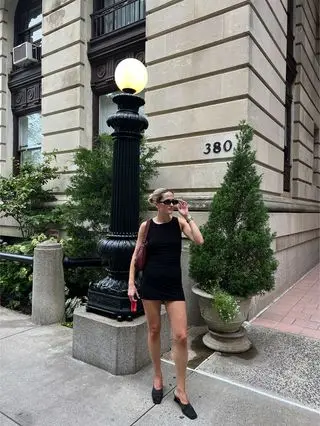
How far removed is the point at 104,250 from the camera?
14.1 ft

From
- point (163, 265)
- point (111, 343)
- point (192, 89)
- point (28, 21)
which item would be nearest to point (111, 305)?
point (111, 343)

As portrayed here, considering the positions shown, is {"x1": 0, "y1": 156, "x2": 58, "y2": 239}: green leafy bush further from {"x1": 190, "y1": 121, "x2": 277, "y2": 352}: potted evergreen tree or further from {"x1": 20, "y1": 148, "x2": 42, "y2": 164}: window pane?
{"x1": 190, "y1": 121, "x2": 277, "y2": 352}: potted evergreen tree

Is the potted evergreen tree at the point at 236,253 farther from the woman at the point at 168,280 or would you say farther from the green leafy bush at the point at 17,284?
the green leafy bush at the point at 17,284

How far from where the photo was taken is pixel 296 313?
633 centimetres

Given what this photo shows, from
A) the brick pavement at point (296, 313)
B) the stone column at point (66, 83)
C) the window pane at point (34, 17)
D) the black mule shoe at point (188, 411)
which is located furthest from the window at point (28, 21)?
the black mule shoe at point (188, 411)

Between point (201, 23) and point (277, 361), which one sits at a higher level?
point (201, 23)

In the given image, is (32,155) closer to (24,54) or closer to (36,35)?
(24,54)

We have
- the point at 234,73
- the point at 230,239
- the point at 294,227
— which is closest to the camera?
the point at 230,239

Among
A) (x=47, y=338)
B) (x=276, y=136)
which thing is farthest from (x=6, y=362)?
(x=276, y=136)

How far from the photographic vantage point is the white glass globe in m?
4.23

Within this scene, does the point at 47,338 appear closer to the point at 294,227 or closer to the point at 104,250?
the point at 104,250

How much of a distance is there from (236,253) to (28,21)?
10.7 metres

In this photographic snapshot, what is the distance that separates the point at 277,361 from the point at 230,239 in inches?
62.7

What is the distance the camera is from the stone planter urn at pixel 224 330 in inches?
180
